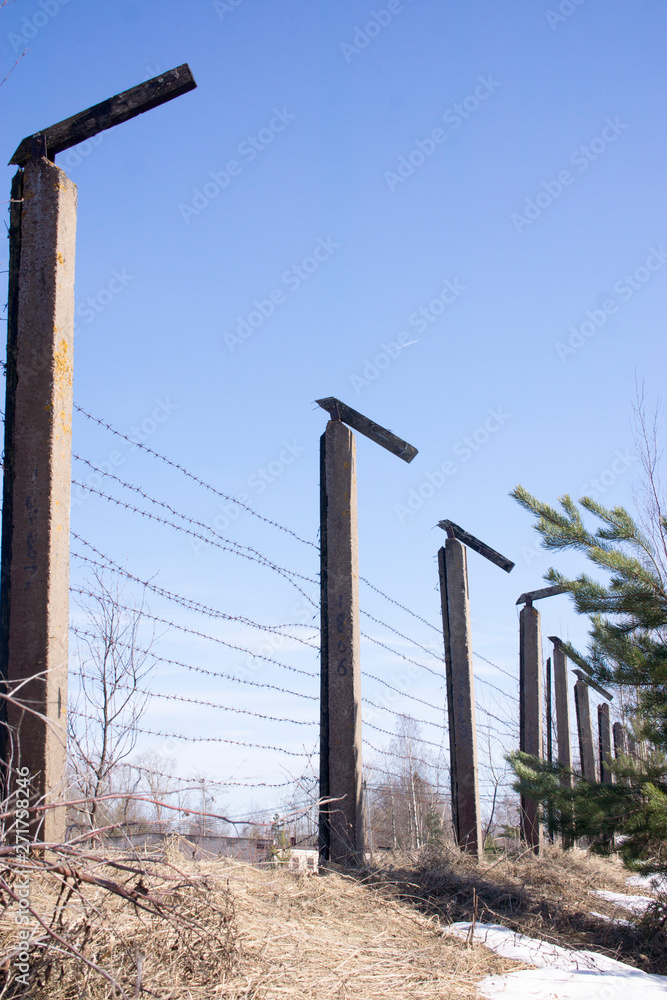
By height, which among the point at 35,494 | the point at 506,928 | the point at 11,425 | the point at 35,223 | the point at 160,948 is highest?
the point at 35,223

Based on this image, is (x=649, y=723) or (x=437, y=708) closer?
(x=649, y=723)

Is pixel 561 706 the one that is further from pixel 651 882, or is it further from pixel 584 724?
pixel 651 882

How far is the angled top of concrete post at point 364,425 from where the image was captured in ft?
16.3

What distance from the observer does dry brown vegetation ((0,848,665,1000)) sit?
187cm

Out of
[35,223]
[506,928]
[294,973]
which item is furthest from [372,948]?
[35,223]

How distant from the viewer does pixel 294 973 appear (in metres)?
2.28

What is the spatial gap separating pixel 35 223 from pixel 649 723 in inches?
163

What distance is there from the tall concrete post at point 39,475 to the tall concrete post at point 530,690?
596 cm

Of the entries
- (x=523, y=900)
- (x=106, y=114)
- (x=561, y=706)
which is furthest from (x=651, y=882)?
(x=561, y=706)

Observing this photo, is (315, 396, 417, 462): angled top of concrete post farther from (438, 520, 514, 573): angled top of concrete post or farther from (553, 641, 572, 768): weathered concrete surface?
(553, 641, 572, 768): weathered concrete surface

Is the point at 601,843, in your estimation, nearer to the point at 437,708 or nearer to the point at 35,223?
the point at 437,708

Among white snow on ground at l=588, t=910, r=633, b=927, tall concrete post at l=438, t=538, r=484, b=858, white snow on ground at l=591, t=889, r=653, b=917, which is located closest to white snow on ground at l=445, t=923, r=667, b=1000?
white snow on ground at l=588, t=910, r=633, b=927

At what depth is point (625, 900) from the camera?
505 centimetres

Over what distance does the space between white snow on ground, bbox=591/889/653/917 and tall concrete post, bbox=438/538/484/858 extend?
941mm
